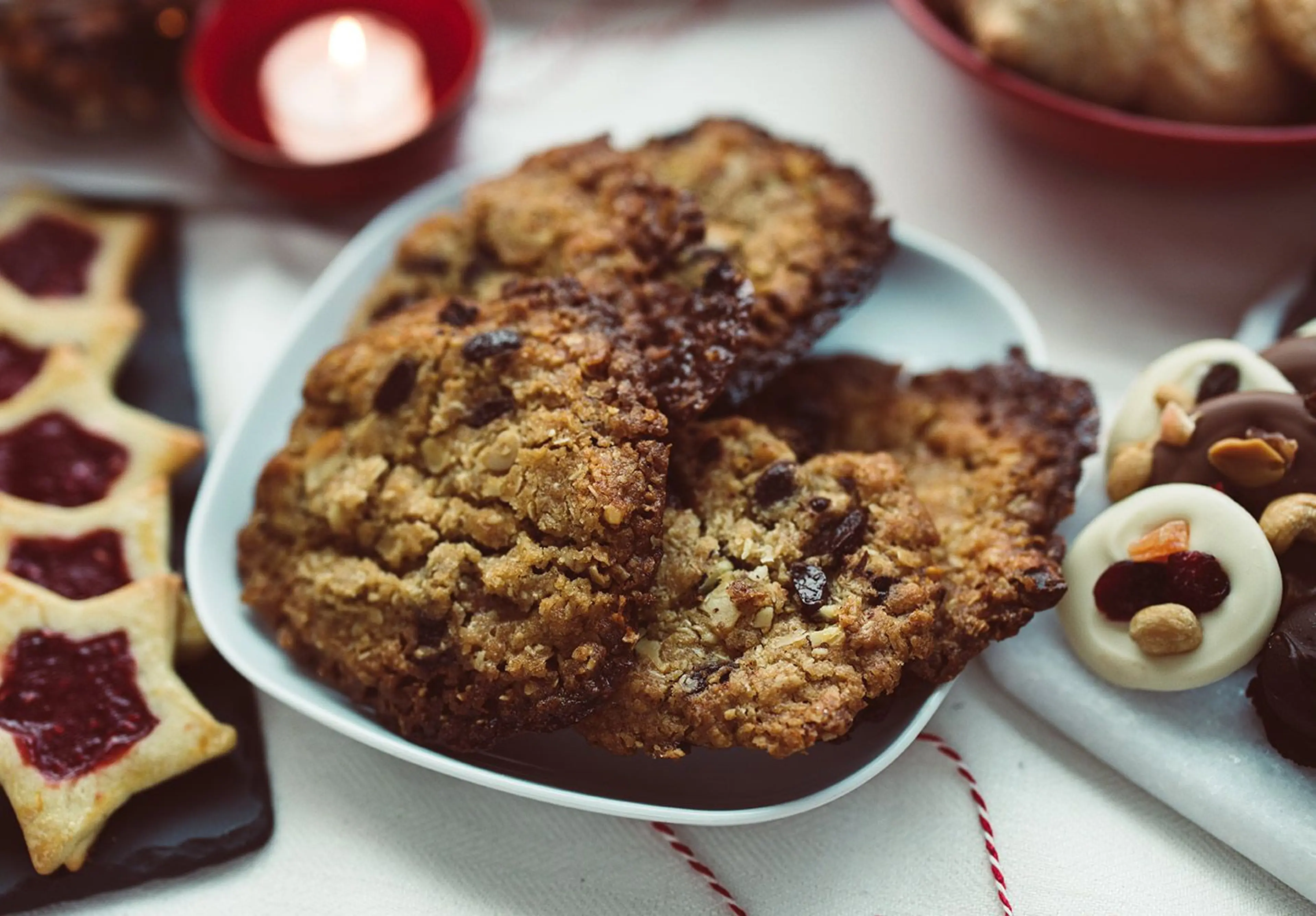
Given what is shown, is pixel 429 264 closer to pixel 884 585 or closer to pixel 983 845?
pixel 884 585

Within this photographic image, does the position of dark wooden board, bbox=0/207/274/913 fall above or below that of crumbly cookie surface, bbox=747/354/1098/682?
below

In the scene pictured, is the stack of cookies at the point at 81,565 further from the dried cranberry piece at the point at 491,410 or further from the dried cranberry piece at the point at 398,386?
the dried cranberry piece at the point at 491,410

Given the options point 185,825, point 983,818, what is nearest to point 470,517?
point 185,825

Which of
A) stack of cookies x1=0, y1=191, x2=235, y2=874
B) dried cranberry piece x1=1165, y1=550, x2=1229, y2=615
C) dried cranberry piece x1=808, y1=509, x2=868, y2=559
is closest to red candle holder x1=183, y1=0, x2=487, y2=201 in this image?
stack of cookies x1=0, y1=191, x2=235, y2=874

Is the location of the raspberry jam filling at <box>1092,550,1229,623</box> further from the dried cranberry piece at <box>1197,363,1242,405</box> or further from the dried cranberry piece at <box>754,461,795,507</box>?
the dried cranberry piece at <box>754,461,795,507</box>

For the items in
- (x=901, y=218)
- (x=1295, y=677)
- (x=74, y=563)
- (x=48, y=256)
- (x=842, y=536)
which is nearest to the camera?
(x=1295, y=677)

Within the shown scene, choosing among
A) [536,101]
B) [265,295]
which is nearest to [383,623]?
[265,295]
